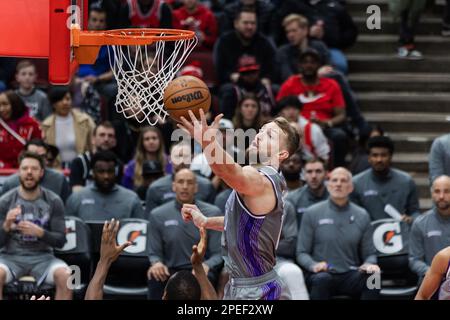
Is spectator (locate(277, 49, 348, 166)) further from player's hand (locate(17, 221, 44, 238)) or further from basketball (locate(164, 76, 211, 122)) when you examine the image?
basketball (locate(164, 76, 211, 122))

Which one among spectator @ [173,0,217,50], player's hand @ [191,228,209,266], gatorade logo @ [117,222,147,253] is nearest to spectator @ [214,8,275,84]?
spectator @ [173,0,217,50]

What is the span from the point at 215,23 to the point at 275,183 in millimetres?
6769

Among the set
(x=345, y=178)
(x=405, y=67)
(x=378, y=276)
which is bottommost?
(x=378, y=276)

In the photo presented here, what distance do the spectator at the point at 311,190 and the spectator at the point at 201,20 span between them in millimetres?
2917

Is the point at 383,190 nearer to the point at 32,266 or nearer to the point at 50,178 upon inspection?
the point at 50,178

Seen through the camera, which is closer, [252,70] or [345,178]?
[345,178]

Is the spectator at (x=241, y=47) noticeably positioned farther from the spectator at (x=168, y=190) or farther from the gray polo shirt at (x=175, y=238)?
the gray polo shirt at (x=175, y=238)

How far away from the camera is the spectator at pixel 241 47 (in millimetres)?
12719

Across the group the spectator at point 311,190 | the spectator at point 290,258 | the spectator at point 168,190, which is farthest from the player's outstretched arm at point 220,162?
the spectator at point 168,190

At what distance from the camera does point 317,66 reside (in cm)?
1215

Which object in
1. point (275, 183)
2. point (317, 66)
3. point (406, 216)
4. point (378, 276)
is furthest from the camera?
point (317, 66)

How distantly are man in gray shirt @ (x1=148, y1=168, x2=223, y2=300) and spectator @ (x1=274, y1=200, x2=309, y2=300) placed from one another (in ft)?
1.91
